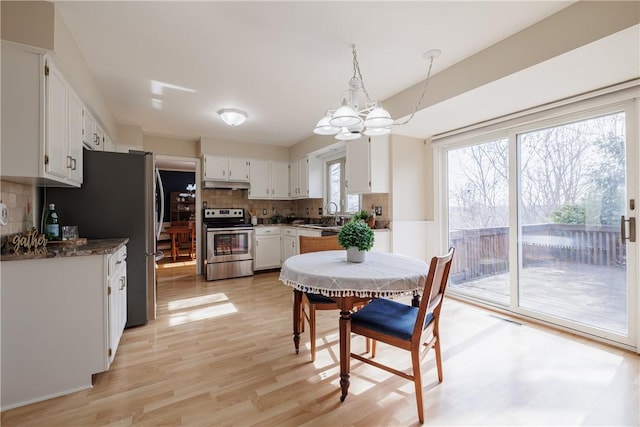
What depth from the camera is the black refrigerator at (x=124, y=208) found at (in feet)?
7.68

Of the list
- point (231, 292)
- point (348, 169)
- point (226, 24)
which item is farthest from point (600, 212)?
point (231, 292)

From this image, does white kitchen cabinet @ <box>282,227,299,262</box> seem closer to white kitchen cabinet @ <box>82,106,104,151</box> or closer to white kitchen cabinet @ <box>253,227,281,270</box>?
white kitchen cabinet @ <box>253,227,281,270</box>

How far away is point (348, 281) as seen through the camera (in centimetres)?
152

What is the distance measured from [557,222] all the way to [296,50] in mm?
2842

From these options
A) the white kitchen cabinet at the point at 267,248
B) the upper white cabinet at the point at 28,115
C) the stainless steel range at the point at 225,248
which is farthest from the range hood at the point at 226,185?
the upper white cabinet at the point at 28,115

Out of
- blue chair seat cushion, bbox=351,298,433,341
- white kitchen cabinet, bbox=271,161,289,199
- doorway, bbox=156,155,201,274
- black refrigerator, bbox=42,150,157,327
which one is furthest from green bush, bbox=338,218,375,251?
doorway, bbox=156,155,201,274

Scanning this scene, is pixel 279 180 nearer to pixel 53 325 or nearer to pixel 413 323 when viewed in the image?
pixel 53 325

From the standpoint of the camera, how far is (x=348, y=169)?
12.6 feet

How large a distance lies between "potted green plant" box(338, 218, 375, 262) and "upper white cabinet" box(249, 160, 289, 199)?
3567 mm

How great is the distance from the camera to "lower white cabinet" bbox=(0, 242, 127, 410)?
1.58 metres

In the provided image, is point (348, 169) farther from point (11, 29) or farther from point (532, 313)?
point (11, 29)

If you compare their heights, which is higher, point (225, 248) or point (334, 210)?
point (334, 210)

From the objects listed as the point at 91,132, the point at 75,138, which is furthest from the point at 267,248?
the point at 75,138

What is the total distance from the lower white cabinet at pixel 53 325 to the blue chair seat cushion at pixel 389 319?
5.30 ft
